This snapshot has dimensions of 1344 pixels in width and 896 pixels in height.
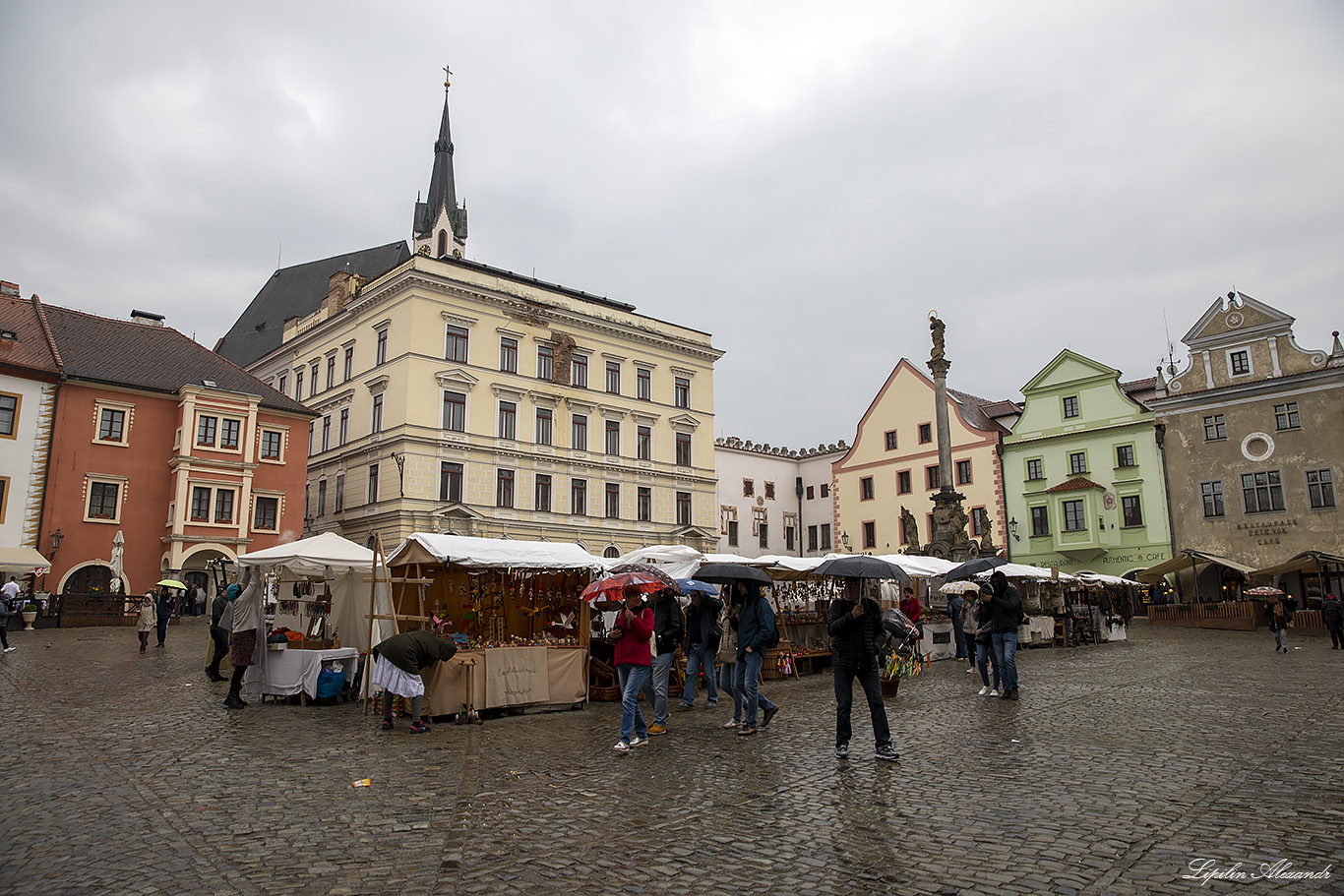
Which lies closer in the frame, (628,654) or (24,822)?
(24,822)

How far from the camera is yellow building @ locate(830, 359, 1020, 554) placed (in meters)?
48.7

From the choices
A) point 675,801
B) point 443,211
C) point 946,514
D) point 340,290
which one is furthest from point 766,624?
point 443,211

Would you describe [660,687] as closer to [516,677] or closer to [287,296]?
[516,677]

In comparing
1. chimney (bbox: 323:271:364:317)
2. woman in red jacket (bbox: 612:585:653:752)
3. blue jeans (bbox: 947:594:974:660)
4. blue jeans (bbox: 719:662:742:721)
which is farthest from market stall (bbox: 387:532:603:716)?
chimney (bbox: 323:271:364:317)

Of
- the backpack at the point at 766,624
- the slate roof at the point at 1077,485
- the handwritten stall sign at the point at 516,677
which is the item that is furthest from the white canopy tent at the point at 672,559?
the slate roof at the point at 1077,485

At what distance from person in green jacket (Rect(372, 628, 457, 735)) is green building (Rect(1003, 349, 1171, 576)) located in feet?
129

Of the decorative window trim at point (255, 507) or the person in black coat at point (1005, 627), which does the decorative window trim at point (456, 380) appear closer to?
the decorative window trim at point (255, 507)

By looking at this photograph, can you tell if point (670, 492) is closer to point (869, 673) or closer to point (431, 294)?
point (431, 294)

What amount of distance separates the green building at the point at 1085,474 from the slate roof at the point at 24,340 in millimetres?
45515

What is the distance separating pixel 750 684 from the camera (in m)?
10.7

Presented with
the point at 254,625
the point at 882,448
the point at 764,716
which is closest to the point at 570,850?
the point at 764,716

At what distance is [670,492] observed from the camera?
152 ft

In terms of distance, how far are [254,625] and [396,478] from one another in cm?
2533

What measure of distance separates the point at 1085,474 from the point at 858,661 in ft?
133
